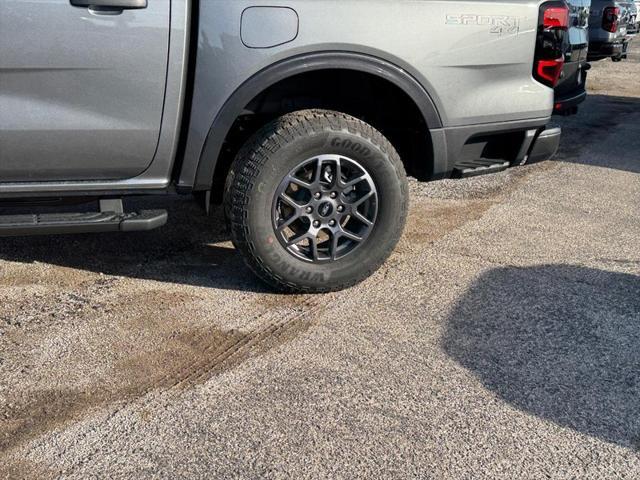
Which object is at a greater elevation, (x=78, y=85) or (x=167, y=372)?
(x=78, y=85)

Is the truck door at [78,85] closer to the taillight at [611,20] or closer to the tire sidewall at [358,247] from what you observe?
the tire sidewall at [358,247]

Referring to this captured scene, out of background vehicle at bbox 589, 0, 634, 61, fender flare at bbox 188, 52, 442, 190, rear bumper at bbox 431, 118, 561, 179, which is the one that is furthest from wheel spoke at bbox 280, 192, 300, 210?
background vehicle at bbox 589, 0, 634, 61

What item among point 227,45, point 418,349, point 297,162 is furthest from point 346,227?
point 227,45

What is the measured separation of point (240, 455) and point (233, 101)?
1619mm

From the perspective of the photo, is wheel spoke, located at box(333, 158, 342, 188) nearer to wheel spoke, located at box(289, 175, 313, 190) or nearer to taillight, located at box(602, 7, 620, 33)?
wheel spoke, located at box(289, 175, 313, 190)

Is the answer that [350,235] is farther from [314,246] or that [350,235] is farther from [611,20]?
[611,20]

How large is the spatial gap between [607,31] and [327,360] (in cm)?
937

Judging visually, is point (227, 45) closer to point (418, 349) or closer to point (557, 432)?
point (418, 349)

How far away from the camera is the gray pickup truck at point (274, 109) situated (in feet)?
11.2

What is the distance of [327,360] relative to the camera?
3354mm

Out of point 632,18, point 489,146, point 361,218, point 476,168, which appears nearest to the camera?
point 361,218

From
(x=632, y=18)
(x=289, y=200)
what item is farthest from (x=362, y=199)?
(x=632, y=18)

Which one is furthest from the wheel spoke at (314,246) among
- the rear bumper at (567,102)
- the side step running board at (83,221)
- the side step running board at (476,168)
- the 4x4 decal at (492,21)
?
the rear bumper at (567,102)

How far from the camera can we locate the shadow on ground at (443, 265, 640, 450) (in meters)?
3.03
